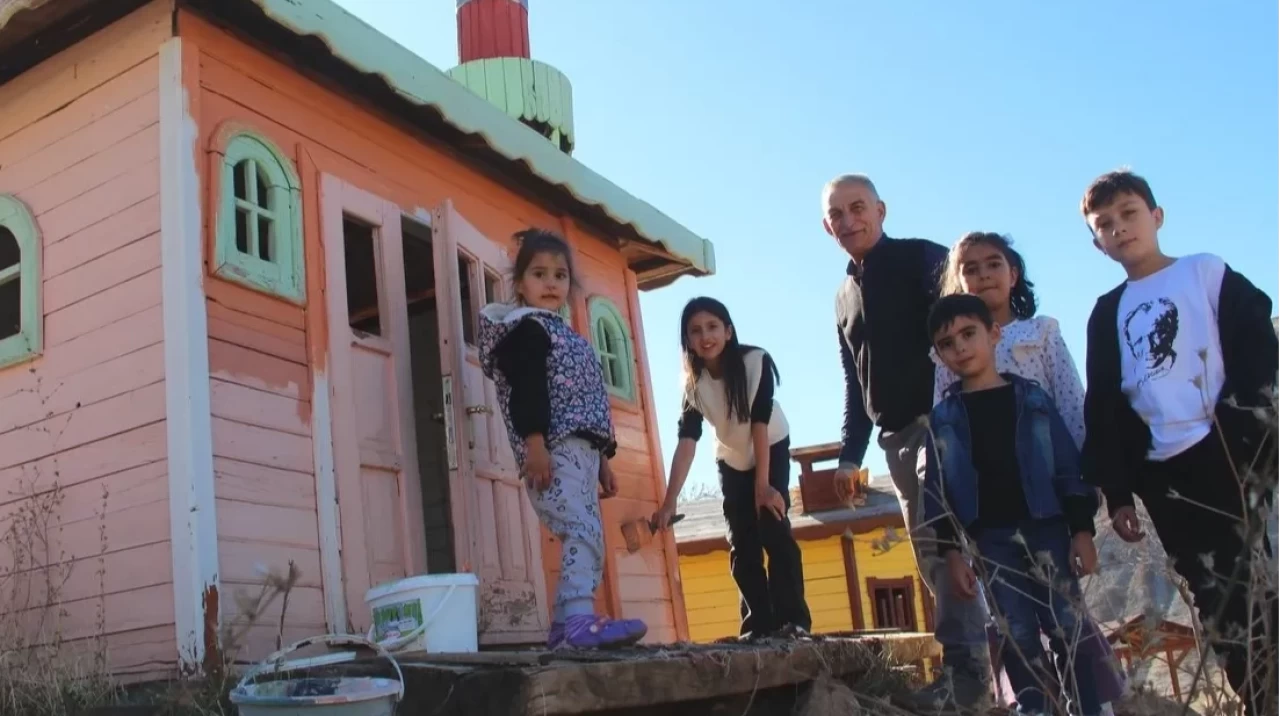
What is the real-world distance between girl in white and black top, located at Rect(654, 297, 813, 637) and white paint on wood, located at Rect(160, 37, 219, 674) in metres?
1.97

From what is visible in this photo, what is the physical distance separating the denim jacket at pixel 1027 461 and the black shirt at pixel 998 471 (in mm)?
19

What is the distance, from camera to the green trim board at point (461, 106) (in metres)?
4.44

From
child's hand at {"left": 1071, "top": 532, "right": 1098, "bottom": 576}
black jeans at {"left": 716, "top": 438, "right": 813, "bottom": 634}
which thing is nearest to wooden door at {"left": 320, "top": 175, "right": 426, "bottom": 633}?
black jeans at {"left": 716, "top": 438, "right": 813, "bottom": 634}

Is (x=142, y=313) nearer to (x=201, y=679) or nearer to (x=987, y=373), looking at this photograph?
(x=201, y=679)

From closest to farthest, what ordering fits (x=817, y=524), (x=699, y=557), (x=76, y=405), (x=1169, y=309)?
(x=1169, y=309) → (x=76, y=405) → (x=817, y=524) → (x=699, y=557)

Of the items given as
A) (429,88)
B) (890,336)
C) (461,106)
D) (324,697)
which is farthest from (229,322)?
(890,336)

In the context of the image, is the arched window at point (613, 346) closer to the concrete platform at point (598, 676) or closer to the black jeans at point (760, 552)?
the black jeans at point (760, 552)

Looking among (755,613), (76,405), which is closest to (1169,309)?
(755,613)

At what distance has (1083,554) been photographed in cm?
333

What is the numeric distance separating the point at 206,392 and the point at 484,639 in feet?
5.22

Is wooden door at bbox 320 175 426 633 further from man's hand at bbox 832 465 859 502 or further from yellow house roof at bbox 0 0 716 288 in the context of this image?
man's hand at bbox 832 465 859 502

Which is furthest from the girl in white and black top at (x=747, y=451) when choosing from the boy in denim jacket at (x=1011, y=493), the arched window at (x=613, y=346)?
the arched window at (x=613, y=346)

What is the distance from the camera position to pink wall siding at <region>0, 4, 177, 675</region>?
13.1ft

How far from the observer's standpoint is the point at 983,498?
137 inches
